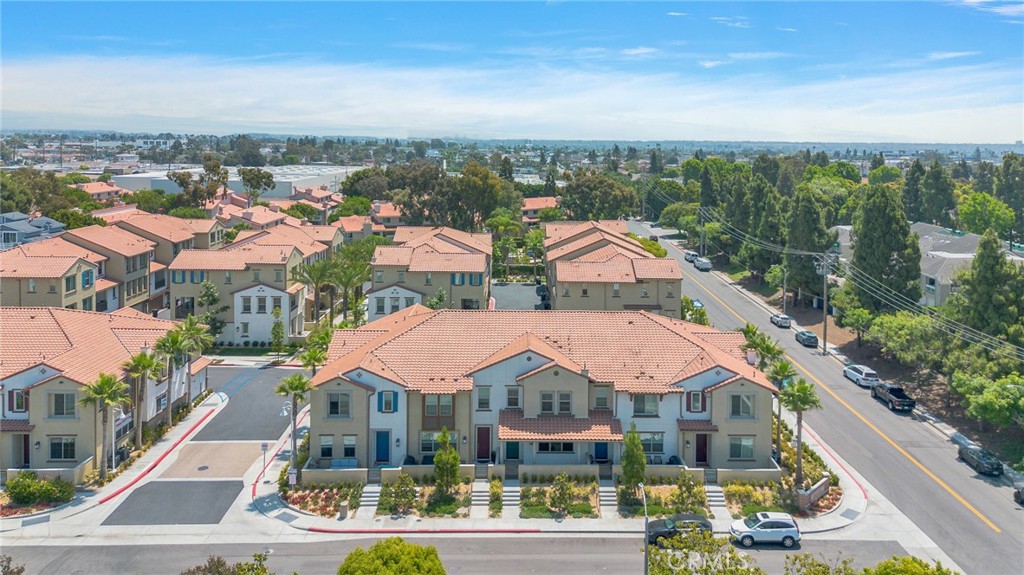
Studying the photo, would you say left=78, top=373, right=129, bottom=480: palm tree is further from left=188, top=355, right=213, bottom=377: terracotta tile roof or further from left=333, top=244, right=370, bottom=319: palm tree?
left=333, top=244, right=370, bottom=319: palm tree

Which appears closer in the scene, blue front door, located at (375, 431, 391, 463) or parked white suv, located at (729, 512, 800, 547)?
parked white suv, located at (729, 512, 800, 547)

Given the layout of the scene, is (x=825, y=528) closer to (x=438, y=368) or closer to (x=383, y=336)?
(x=438, y=368)

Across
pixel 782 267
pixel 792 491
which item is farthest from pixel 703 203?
pixel 792 491

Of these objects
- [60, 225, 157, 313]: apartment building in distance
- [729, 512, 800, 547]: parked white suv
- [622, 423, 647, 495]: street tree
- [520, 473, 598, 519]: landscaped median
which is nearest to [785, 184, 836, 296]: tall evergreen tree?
[622, 423, 647, 495]: street tree

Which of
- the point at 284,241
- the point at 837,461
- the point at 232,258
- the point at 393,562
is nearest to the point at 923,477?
the point at 837,461

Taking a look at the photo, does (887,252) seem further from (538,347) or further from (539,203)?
(539,203)
